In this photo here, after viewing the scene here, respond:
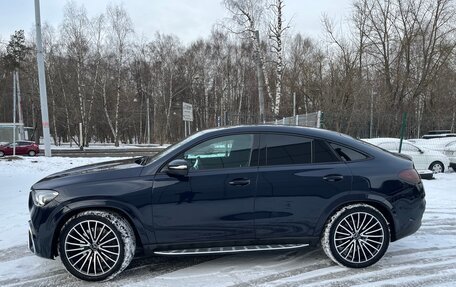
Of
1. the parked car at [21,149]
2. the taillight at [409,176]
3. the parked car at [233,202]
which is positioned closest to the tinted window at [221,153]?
the parked car at [233,202]

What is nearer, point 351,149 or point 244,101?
point 351,149

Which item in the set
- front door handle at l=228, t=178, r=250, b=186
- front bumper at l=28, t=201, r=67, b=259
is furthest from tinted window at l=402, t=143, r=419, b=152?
front bumper at l=28, t=201, r=67, b=259

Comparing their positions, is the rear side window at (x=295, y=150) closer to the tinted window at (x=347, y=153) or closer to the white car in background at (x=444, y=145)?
the tinted window at (x=347, y=153)

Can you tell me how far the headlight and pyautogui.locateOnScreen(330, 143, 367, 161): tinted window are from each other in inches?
123

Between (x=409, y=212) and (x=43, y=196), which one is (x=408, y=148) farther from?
(x=43, y=196)

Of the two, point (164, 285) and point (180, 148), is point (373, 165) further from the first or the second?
point (164, 285)

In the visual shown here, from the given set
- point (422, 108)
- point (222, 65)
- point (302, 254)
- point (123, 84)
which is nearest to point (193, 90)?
point (222, 65)

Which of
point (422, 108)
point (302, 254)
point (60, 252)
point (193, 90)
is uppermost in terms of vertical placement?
point (193, 90)

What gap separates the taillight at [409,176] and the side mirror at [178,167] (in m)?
2.47

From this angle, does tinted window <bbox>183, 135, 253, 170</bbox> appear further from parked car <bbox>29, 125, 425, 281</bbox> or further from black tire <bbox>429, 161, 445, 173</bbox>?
black tire <bbox>429, 161, 445, 173</bbox>

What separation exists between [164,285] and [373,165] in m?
2.66

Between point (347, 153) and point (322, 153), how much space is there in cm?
30

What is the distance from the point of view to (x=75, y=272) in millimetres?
4008

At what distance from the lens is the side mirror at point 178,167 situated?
13.0 feet
